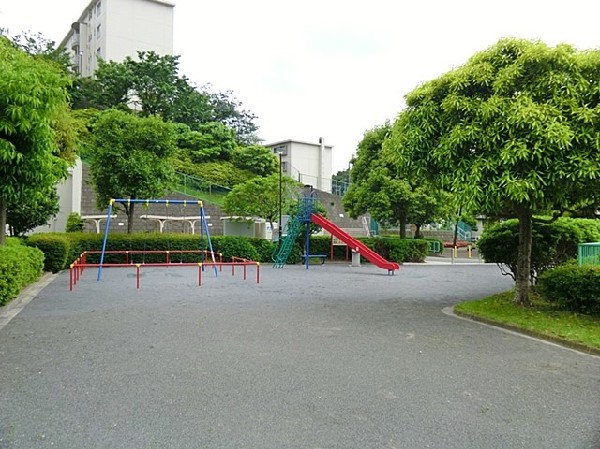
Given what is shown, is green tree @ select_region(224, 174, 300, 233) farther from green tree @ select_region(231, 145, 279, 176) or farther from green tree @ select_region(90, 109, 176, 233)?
green tree @ select_region(231, 145, 279, 176)

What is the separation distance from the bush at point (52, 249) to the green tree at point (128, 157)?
12.9ft

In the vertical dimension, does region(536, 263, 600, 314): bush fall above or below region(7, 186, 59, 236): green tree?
below

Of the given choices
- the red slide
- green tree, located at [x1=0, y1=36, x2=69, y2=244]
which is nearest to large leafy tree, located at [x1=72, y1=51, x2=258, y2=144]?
the red slide

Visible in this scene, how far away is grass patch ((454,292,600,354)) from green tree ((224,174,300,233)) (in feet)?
42.5

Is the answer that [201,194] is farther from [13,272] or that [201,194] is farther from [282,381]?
[282,381]

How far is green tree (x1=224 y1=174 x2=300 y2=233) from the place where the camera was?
21.0m

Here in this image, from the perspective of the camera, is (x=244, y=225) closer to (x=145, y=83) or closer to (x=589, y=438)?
(x=145, y=83)

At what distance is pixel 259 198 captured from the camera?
21203mm

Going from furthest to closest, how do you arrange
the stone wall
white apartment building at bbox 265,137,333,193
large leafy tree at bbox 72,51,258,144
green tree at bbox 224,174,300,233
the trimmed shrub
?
white apartment building at bbox 265,137,333,193
large leafy tree at bbox 72,51,258,144
the stone wall
green tree at bbox 224,174,300,233
the trimmed shrub

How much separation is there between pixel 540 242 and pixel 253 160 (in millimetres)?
26267

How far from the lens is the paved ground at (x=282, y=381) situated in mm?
3377

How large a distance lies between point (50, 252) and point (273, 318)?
1000 cm

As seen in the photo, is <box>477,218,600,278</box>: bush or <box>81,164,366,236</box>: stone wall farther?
<box>81,164,366,236</box>: stone wall

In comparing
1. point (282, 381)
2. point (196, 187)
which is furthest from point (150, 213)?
point (282, 381)
